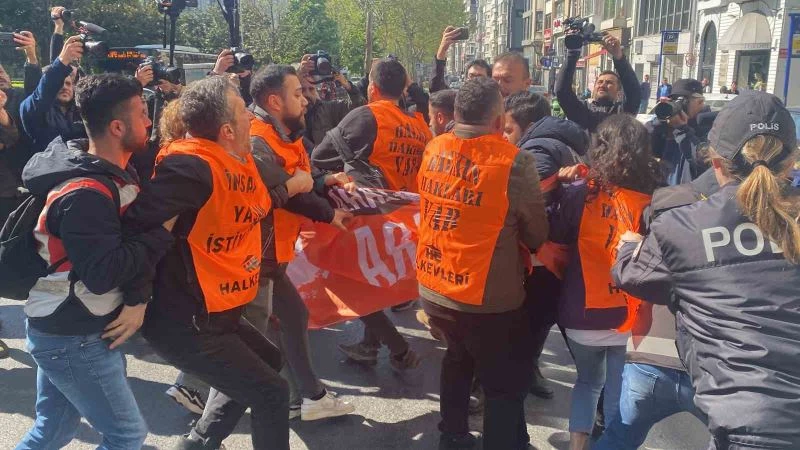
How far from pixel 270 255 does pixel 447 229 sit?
1.11 m

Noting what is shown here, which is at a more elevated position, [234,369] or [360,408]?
[234,369]

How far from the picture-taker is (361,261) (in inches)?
166

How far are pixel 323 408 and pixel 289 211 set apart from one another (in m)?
Result: 1.21

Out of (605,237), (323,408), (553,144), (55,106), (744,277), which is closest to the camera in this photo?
(744,277)

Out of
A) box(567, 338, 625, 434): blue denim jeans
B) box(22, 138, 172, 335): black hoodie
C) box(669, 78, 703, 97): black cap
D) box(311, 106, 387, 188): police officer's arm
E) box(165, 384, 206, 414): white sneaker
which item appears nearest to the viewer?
box(22, 138, 172, 335): black hoodie

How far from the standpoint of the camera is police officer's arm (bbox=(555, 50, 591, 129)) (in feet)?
16.0

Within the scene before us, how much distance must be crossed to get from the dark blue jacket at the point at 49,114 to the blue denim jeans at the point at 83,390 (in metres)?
2.24

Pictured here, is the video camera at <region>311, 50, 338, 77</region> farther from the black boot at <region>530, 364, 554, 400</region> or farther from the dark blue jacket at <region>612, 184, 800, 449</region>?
the dark blue jacket at <region>612, 184, 800, 449</region>

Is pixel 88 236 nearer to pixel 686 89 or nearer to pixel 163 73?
pixel 163 73

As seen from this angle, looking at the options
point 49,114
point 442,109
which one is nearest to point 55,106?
point 49,114

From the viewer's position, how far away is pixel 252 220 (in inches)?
106

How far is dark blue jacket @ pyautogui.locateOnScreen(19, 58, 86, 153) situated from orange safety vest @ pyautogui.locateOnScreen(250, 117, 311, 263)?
62.8 inches

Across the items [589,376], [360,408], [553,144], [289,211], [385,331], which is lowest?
[360,408]

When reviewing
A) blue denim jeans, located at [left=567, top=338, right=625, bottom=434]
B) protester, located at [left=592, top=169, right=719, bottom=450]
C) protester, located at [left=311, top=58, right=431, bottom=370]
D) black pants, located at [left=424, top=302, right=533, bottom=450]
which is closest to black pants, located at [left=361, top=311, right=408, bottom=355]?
protester, located at [left=311, top=58, right=431, bottom=370]
